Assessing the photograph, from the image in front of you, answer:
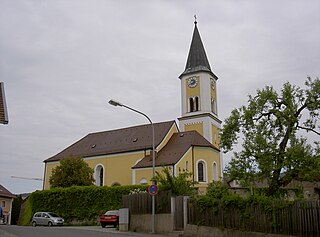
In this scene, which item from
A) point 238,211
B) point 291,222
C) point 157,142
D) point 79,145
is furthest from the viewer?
point 79,145

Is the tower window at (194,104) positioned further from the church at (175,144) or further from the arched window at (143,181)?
the arched window at (143,181)

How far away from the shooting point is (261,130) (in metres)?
23.5

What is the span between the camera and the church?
47.8 m

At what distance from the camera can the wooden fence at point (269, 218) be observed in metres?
17.9

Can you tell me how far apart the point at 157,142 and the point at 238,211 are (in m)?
29.6

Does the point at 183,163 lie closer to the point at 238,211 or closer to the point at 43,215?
the point at 43,215

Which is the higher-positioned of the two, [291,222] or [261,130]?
[261,130]

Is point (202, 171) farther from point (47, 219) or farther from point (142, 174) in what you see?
point (47, 219)

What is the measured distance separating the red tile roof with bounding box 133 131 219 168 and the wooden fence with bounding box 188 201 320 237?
2312 centimetres

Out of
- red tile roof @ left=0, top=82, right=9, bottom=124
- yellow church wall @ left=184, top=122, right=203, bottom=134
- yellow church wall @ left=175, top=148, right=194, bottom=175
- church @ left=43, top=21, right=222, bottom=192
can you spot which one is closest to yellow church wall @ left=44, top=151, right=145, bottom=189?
church @ left=43, top=21, right=222, bottom=192

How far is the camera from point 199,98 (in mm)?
58312

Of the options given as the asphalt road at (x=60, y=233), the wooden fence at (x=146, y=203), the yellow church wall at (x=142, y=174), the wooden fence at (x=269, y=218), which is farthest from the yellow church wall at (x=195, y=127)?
the wooden fence at (x=269, y=218)

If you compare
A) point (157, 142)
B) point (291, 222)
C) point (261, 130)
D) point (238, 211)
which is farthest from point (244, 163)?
point (157, 142)

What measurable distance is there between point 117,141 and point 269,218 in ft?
123
